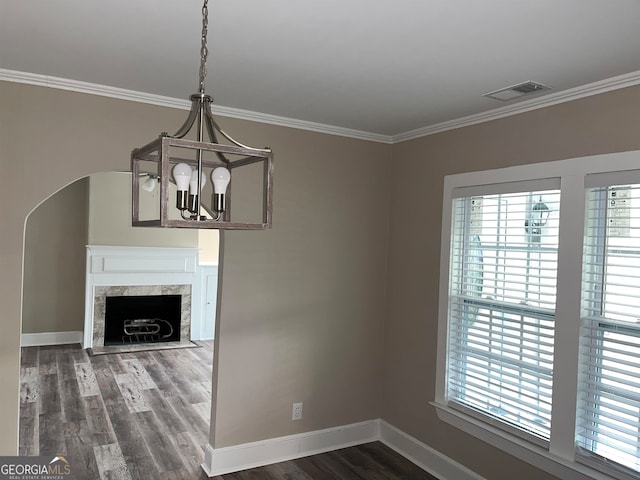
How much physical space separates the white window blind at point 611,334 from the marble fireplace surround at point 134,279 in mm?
5528

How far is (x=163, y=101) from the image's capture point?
3174 mm

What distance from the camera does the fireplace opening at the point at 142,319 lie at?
22.9ft

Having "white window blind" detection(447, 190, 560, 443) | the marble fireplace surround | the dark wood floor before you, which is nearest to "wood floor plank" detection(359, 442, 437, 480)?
the dark wood floor

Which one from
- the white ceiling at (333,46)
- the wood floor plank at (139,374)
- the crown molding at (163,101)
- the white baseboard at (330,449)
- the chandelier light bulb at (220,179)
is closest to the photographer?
the chandelier light bulb at (220,179)

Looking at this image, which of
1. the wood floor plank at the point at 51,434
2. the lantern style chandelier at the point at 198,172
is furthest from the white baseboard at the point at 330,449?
the lantern style chandelier at the point at 198,172

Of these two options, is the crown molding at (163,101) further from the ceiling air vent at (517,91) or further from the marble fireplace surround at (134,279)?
the marble fireplace surround at (134,279)

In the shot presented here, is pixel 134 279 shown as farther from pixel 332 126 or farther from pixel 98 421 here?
pixel 332 126

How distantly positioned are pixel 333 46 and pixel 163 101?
140 centimetres

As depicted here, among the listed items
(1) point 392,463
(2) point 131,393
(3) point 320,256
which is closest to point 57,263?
(2) point 131,393

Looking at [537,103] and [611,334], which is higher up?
[537,103]

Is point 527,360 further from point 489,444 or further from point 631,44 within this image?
point 631,44

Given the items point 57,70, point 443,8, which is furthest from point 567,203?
point 57,70

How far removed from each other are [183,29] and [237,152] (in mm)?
959

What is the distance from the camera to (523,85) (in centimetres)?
266
